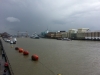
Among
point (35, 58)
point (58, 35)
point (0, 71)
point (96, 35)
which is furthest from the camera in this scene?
point (58, 35)

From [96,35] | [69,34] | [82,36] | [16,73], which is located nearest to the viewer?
[16,73]

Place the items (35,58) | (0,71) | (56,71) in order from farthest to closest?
1. (35,58)
2. (0,71)
3. (56,71)

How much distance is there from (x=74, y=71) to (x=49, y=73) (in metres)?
2.02

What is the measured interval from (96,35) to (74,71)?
53674 mm

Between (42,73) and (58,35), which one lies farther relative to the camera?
(58,35)

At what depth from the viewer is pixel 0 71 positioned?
36.8 feet

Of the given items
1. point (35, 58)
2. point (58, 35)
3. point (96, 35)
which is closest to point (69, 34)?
point (58, 35)

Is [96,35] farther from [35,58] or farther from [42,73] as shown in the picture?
[42,73]

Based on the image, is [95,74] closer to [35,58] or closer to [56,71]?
[56,71]

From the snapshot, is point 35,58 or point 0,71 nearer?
point 0,71

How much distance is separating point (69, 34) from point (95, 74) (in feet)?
252

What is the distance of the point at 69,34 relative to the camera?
8581 cm

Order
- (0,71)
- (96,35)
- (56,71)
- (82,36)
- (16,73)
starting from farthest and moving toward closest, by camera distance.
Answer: (82,36), (96,35), (0,71), (56,71), (16,73)

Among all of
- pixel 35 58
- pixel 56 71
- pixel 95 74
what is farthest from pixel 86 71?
pixel 35 58
